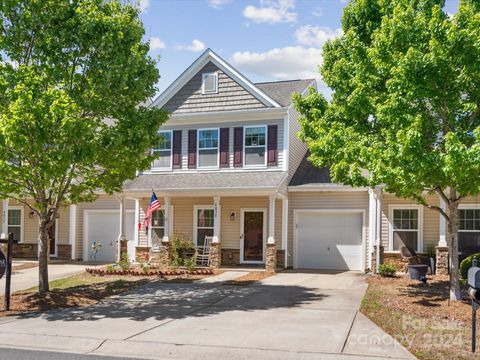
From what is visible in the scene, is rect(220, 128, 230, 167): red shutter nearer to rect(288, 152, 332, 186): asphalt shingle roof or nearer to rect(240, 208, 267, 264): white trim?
rect(240, 208, 267, 264): white trim

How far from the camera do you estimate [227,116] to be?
21.1m

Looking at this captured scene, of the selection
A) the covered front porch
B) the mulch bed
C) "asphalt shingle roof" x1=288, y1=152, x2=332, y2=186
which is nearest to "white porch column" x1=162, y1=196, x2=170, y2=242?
the covered front porch

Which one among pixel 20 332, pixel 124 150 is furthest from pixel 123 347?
pixel 124 150

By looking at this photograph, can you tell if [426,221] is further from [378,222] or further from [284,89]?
[284,89]

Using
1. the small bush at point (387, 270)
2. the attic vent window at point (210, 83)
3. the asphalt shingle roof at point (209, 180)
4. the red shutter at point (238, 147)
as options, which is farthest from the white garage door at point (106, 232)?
the small bush at point (387, 270)

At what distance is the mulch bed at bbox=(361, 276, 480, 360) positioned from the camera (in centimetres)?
842

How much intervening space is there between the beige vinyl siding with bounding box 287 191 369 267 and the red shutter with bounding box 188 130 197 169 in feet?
14.4

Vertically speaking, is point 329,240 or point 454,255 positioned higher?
point 454,255

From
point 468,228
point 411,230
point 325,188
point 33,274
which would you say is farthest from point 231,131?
point 468,228

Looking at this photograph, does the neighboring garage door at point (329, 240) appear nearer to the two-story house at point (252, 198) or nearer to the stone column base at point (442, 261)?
the two-story house at point (252, 198)

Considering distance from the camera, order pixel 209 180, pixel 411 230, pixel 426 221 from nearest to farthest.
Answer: pixel 426 221 → pixel 411 230 → pixel 209 180

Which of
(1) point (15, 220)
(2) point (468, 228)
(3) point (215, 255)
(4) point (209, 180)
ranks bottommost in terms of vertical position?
(3) point (215, 255)

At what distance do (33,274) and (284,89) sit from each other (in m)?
12.7

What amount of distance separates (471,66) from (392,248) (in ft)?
30.8
